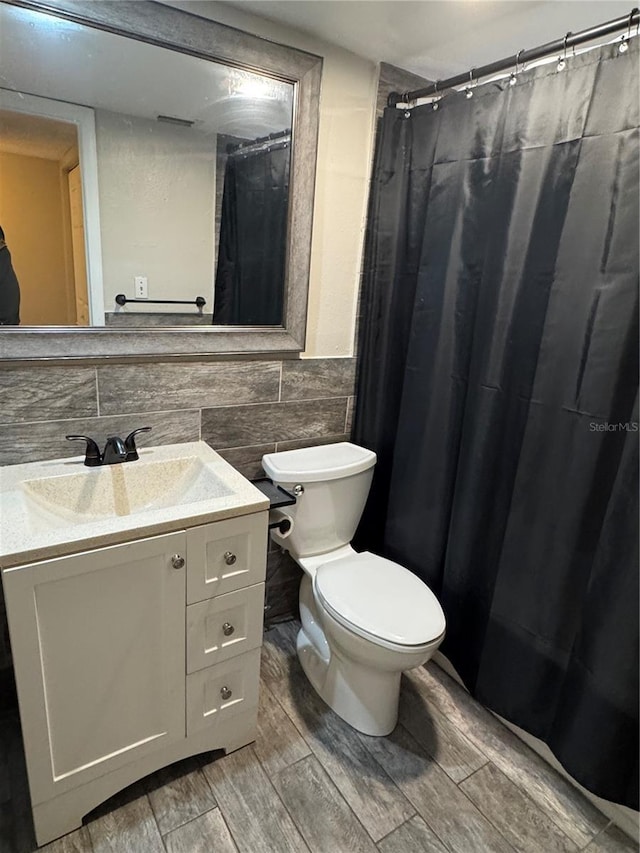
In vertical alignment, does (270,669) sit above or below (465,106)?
below

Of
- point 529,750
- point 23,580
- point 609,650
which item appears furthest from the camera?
point 529,750

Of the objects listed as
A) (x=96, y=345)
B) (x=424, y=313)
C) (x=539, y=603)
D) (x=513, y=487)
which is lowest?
(x=539, y=603)

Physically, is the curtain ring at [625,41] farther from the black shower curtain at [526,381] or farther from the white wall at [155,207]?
the white wall at [155,207]

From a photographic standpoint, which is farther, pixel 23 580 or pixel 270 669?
pixel 270 669

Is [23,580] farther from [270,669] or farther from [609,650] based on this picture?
[609,650]

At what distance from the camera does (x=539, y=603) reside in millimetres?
1395

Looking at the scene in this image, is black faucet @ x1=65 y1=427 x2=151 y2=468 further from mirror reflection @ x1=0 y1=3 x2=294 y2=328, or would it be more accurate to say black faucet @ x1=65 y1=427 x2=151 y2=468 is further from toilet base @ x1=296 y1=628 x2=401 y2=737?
toilet base @ x1=296 y1=628 x2=401 y2=737

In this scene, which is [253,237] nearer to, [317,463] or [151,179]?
[151,179]

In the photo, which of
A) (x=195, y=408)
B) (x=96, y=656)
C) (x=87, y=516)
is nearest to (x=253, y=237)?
(x=195, y=408)

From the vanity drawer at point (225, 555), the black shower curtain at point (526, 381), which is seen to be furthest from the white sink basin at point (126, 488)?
the black shower curtain at point (526, 381)

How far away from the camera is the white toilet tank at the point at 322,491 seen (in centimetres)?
166

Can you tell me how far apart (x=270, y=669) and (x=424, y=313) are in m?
1.43

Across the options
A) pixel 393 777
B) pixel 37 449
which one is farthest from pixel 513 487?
Answer: pixel 37 449

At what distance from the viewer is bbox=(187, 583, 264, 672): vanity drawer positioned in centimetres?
130
